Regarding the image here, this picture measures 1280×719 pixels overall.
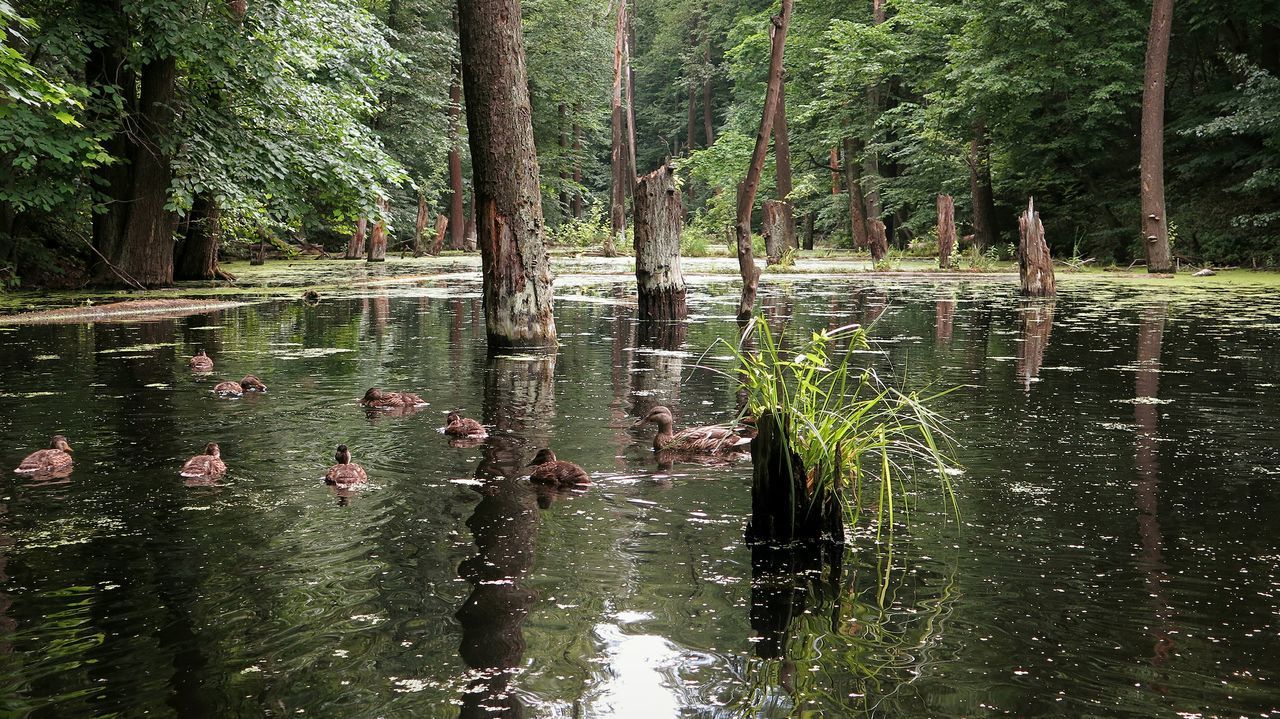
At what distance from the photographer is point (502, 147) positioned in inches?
404

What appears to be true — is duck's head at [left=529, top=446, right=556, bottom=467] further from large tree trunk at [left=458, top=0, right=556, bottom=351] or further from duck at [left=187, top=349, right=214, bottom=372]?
duck at [left=187, top=349, right=214, bottom=372]

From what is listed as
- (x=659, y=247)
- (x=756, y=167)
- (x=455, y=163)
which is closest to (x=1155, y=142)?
(x=756, y=167)

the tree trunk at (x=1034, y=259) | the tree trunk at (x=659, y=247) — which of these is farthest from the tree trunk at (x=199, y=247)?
the tree trunk at (x=1034, y=259)

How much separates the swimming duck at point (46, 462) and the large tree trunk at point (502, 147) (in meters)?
4.72

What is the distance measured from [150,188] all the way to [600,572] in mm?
16122

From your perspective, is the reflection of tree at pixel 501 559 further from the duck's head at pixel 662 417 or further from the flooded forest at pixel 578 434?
the duck's head at pixel 662 417

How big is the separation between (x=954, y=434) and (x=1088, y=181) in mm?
24973

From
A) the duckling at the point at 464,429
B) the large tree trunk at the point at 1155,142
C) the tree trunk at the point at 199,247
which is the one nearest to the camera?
the duckling at the point at 464,429

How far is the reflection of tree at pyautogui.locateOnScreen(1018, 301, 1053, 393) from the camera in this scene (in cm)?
977

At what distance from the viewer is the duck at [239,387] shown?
8.51 m

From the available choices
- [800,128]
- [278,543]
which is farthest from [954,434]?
[800,128]

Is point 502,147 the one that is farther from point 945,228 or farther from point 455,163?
point 455,163

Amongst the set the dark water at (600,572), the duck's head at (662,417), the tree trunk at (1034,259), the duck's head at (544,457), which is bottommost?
the dark water at (600,572)

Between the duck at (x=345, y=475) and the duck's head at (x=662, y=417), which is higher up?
the duck's head at (x=662, y=417)
